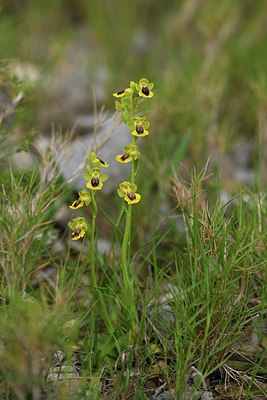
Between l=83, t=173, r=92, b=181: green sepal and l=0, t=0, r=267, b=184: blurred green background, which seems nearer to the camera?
l=83, t=173, r=92, b=181: green sepal

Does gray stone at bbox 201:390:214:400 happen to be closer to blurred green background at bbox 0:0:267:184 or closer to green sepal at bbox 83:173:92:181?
green sepal at bbox 83:173:92:181

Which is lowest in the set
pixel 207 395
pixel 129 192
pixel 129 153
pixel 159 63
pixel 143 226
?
pixel 207 395

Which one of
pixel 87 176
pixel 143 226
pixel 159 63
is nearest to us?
pixel 87 176

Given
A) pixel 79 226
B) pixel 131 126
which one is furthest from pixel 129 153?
pixel 79 226

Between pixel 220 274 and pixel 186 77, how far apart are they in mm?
1848

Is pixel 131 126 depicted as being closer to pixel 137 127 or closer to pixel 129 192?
pixel 137 127

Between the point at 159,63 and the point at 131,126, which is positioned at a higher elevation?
the point at 159,63

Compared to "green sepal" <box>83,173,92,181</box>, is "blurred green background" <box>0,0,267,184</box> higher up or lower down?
higher up

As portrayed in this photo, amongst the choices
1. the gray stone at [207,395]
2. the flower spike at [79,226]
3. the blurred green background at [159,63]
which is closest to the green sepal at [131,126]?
the flower spike at [79,226]

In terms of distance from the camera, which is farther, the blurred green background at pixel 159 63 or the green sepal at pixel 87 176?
the blurred green background at pixel 159 63

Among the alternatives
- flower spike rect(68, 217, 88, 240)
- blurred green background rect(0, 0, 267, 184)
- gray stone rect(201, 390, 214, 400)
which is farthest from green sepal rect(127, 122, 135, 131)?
blurred green background rect(0, 0, 267, 184)

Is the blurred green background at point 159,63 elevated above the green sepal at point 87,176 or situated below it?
above

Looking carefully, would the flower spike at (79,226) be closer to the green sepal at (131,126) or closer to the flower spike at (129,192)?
the flower spike at (129,192)

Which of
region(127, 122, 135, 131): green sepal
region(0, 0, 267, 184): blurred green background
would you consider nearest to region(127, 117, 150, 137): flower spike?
region(127, 122, 135, 131): green sepal
